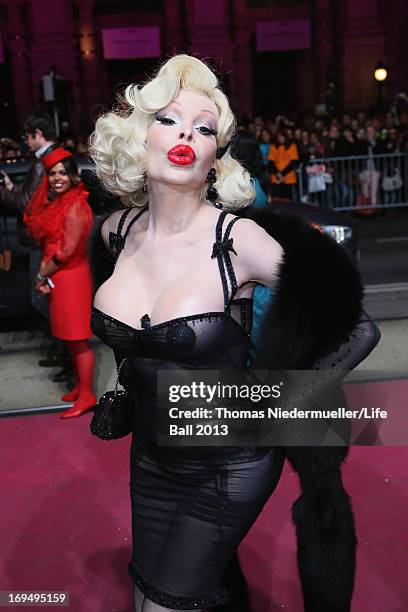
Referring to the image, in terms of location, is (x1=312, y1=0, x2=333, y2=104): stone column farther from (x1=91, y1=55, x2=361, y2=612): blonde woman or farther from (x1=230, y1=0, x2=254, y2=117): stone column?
(x1=91, y1=55, x2=361, y2=612): blonde woman

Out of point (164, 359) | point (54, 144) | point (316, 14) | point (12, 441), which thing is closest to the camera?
point (164, 359)

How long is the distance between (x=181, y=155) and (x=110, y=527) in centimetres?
211

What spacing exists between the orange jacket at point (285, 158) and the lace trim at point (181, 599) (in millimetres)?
9755

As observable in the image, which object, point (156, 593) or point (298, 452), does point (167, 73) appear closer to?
point (298, 452)

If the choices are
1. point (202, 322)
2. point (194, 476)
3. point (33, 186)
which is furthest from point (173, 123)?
point (33, 186)

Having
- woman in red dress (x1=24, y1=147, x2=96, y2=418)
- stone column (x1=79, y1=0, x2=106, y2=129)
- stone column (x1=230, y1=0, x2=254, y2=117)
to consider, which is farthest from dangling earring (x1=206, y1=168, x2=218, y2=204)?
stone column (x1=230, y1=0, x2=254, y2=117)

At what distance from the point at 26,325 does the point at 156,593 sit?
5117 millimetres

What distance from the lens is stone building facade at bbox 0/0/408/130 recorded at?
904 inches

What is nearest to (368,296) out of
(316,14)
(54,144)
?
(54,144)

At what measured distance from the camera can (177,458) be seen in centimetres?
213

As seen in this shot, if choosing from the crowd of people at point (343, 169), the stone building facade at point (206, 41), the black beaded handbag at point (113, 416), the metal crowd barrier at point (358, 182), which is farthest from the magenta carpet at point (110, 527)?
the stone building facade at point (206, 41)

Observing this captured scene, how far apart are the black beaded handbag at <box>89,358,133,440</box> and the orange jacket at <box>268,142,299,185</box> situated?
9.41 m

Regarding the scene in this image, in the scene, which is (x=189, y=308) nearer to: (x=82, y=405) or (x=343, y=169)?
(x=82, y=405)

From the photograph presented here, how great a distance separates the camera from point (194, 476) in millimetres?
2123
